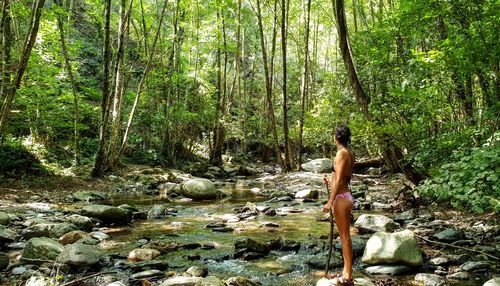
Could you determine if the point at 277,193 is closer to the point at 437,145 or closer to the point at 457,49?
the point at 437,145

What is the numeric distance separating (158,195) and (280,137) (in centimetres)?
1346

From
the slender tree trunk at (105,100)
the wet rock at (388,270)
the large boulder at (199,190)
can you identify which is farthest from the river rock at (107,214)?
the slender tree trunk at (105,100)

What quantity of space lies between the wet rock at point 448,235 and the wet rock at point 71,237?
6009 millimetres

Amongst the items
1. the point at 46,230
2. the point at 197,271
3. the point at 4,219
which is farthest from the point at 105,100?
the point at 197,271

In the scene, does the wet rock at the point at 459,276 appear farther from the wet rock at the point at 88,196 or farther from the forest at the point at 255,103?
the wet rock at the point at 88,196

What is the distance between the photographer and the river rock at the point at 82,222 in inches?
299

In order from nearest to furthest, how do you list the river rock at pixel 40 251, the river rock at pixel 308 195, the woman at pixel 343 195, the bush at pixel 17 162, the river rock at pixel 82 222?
the woman at pixel 343 195 → the river rock at pixel 40 251 → the river rock at pixel 82 222 → the bush at pixel 17 162 → the river rock at pixel 308 195

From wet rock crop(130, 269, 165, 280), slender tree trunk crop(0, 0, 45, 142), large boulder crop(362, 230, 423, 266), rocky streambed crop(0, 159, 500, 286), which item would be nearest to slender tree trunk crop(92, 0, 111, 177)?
rocky streambed crop(0, 159, 500, 286)

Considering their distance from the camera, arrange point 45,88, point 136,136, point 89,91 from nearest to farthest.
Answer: point 45,88, point 89,91, point 136,136

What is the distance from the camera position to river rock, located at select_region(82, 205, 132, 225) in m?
8.34

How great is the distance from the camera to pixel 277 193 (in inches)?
505

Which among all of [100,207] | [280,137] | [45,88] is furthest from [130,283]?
[280,137]

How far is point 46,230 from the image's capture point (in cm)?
A: 681

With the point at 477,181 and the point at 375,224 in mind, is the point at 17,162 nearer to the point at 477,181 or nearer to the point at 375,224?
the point at 375,224
